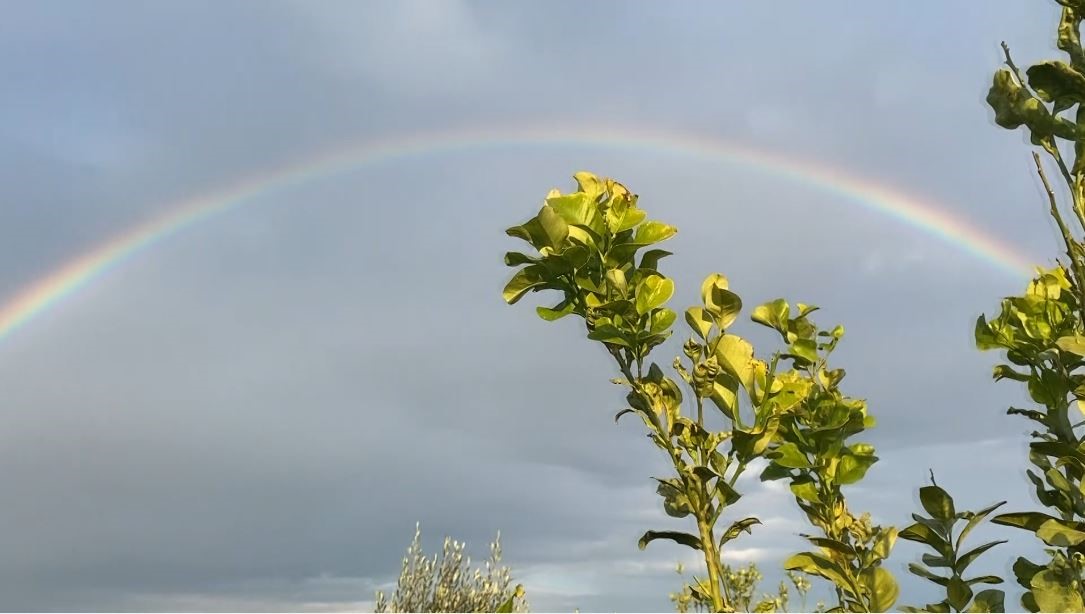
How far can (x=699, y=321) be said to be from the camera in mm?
2094

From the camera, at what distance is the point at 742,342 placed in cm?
195

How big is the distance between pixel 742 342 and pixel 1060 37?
147cm

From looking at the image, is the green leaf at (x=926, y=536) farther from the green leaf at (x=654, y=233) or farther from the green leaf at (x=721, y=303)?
the green leaf at (x=654, y=233)

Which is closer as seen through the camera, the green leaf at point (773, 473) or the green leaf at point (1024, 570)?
the green leaf at point (1024, 570)

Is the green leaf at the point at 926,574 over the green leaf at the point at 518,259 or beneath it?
beneath

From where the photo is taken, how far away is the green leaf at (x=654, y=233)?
216cm

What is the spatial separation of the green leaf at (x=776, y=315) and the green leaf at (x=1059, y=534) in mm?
1019

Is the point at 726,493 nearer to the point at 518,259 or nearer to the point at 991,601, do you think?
the point at 518,259

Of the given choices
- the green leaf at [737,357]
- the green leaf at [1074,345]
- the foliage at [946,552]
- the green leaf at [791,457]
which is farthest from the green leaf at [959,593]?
the green leaf at [737,357]

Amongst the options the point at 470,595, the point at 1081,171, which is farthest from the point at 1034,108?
the point at 470,595

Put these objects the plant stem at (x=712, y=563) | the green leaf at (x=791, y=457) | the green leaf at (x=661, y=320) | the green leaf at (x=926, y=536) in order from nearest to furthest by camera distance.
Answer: the plant stem at (x=712, y=563) → the green leaf at (x=661, y=320) → the green leaf at (x=926, y=536) → the green leaf at (x=791, y=457)

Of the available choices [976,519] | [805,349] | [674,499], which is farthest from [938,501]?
[674,499]

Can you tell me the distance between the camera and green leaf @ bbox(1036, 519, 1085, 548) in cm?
186

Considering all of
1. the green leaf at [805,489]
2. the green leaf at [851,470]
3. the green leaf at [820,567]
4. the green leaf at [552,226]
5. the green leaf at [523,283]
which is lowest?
the green leaf at [820,567]
